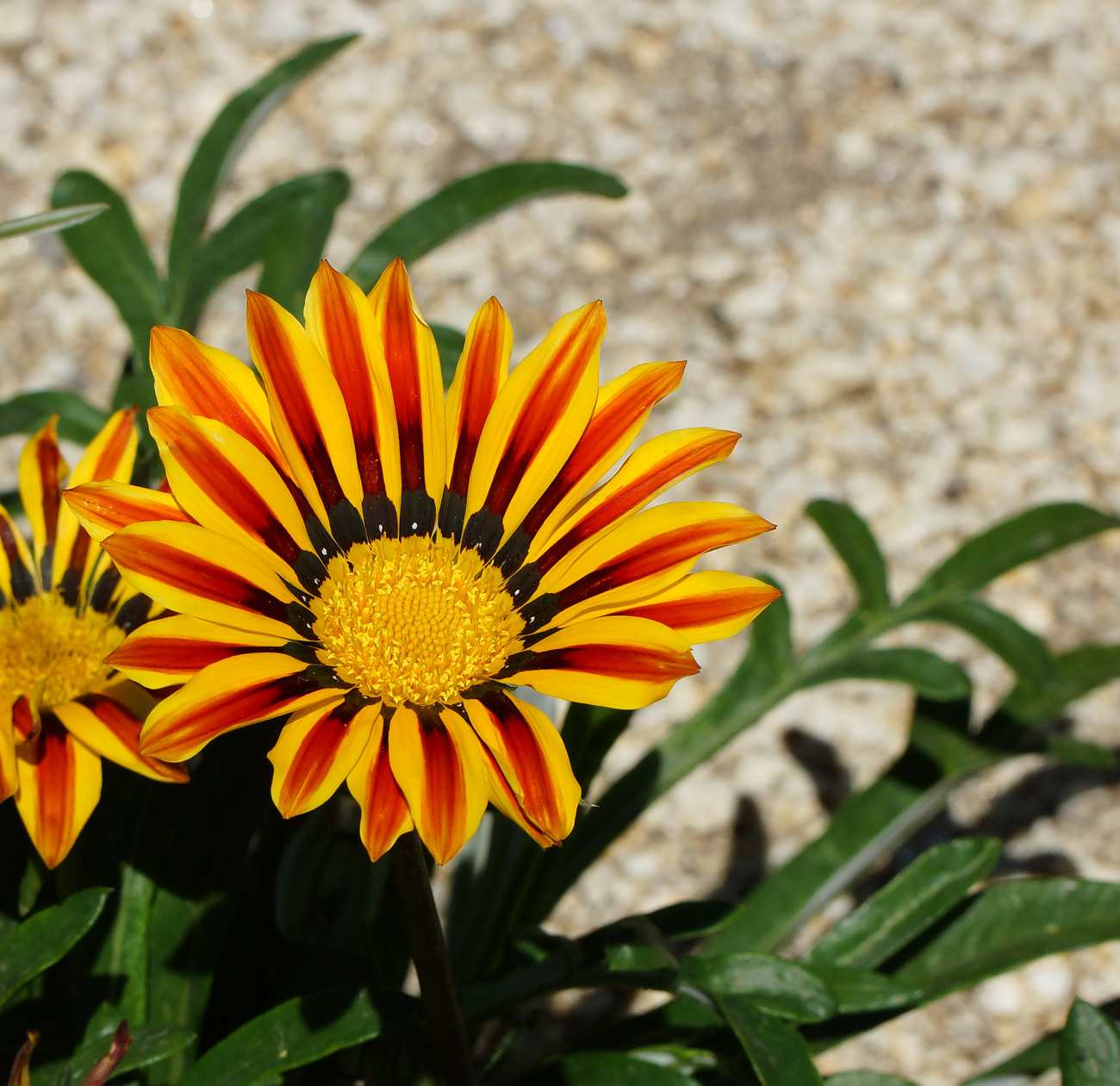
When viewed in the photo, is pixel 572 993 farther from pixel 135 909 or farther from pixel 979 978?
pixel 135 909

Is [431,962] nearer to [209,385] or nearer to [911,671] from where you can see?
[209,385]

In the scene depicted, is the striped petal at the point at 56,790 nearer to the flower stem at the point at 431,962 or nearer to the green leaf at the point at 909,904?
the flower stem at the point at 431,962

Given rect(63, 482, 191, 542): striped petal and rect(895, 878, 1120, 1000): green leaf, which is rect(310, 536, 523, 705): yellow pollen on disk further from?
rect(895, 878, 1120, 1000): green leaf

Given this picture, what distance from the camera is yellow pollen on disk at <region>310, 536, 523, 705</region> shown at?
101cm

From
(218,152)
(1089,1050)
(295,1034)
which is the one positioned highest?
(218,152)

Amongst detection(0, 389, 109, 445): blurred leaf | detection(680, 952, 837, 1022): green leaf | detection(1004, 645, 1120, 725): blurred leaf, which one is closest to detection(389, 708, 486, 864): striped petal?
detection(680, 952, 837, 1022): green leaf

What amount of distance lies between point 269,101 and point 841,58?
4.52 feet

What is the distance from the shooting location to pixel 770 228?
2.41 metres

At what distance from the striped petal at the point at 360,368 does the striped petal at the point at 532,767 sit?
27cm

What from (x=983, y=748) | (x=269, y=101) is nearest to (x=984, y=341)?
(x=983, y=748)

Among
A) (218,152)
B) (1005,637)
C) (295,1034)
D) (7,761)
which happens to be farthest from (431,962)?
(218,152)

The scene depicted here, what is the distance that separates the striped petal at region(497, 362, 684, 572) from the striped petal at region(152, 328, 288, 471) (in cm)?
24

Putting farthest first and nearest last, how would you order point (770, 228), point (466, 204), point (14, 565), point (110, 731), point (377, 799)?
point (770, 228), point (466, 204), point (14, 565), point (110, 731), point (377, 799)

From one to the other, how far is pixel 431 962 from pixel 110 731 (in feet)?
1.11
